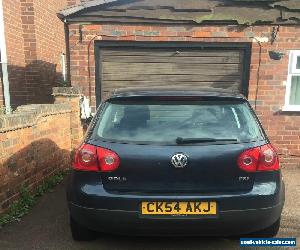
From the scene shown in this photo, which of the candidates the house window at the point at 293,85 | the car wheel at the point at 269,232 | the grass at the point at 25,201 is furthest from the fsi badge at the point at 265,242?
the house window at the point at 293,85

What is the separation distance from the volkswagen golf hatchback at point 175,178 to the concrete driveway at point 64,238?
22.1 inches

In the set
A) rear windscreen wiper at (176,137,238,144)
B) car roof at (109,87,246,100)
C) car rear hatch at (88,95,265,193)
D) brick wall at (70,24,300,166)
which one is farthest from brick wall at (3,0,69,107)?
rear windscreen wiper at (176,137,238,144)

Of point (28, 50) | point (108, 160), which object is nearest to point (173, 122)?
point (108, 160)

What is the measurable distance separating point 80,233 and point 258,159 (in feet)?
6.40

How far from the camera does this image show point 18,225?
13.4ft

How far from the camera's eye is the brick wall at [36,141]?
4219 mm

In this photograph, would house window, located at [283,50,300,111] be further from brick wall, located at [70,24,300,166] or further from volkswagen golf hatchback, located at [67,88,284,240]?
volkswagen golf hatchback, located at [67,88,284,240]

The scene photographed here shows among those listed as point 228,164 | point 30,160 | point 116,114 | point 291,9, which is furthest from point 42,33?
point 228,164

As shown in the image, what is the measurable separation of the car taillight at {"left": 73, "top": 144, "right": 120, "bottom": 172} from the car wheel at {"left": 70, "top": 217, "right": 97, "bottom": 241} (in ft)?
2.46

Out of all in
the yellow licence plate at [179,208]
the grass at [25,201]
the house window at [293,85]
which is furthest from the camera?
the house window at [293,85]

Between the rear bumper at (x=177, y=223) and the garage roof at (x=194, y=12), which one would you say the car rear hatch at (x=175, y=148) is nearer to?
the rear bumper at (x=177, y=223)

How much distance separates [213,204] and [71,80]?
491 centimetres

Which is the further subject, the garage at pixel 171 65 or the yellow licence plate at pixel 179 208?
the garage at pixel 171 65

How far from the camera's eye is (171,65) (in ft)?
23.5
